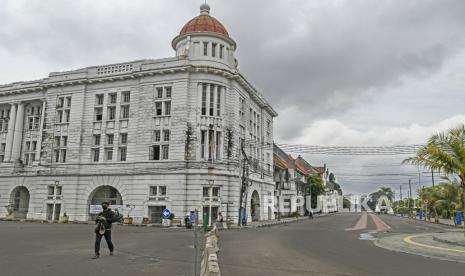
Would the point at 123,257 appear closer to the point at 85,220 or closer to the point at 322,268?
the point at 322,268

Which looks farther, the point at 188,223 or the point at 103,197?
the point at 103,197

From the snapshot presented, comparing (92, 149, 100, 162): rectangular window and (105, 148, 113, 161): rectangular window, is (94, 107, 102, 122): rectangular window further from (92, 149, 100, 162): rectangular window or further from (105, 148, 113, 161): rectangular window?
(105, 148, 113, 161): rectangular window

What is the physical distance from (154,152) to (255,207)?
1409cm

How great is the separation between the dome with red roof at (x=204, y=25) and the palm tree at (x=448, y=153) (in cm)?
2527

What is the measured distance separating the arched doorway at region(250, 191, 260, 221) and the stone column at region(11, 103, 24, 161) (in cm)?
2707

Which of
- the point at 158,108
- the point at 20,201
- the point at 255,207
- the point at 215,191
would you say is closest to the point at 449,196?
the point at 255,207

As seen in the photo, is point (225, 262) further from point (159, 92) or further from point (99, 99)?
point (99, 99)

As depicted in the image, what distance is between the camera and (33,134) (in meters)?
44.6

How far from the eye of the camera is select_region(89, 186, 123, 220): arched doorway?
A: 38.9 meters

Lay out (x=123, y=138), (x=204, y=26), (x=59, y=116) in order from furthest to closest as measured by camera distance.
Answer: (x=59, y=116) < (x=204, y=26) < (x=123, y=138)

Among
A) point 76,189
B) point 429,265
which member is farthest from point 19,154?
point 429,265

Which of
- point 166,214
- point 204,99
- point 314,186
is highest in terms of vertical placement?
point 204,99

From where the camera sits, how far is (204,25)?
39.5m

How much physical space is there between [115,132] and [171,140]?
6.82m
